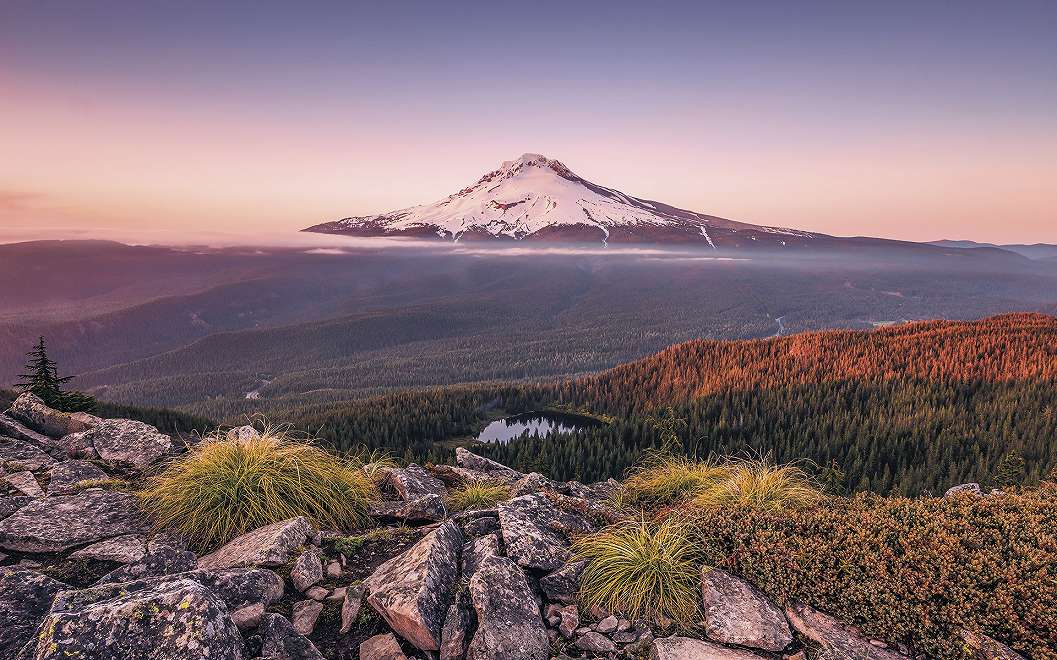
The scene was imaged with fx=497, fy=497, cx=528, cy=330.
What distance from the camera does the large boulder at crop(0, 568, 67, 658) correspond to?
15.2ft

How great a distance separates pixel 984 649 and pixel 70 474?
47.1 ft

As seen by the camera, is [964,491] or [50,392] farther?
[50,392]

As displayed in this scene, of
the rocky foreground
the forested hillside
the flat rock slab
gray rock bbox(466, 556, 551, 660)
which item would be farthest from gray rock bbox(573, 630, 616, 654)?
the forested hillside

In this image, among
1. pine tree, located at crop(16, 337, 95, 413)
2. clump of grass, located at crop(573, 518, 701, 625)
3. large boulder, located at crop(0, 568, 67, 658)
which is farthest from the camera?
pine tree, located at crop(16, 337, 95, 413)

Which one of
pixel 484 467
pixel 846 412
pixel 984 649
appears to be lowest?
pixel 846 412

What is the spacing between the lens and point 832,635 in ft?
17.7

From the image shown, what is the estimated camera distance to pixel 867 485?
29609mm

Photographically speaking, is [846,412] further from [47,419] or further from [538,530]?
[47,419]

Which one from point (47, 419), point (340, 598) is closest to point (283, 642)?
point (340, 598)

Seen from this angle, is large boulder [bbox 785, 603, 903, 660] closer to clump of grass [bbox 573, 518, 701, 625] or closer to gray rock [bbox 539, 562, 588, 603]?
clump of grass [bbox 573, 518, 701, 625]

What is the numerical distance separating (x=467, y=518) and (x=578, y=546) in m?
2.11

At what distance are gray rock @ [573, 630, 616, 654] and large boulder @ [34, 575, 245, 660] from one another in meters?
3.42

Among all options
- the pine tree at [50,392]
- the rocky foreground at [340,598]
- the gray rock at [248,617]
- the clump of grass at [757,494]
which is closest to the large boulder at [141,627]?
the rocky foreground at [340,598]

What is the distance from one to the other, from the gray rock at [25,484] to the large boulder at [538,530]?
794 cm
